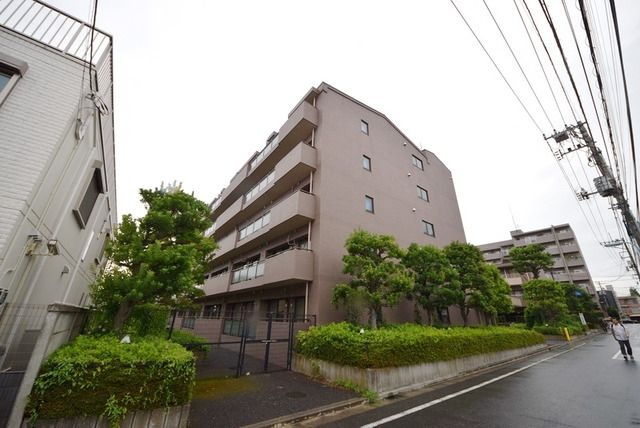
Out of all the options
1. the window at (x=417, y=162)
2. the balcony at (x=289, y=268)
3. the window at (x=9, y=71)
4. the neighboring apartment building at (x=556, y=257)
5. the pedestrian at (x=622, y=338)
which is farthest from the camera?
the neighboring apartment building at (x=556, y=257)

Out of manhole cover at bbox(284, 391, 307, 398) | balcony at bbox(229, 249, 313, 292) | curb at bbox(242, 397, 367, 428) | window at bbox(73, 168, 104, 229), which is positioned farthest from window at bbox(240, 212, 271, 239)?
curb at bbox(242, 397, 367, 428)

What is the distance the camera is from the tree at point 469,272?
11961 millimetres

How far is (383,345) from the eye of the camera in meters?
6.92

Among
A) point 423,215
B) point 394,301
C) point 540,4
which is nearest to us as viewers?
point 540,4

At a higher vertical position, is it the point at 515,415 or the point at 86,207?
the point at 86,207

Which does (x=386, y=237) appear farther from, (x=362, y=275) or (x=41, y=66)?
(x=41, y=66)

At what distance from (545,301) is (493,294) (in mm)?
14608

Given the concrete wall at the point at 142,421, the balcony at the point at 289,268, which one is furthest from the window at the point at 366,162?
the concrete wall at the point at 142,421

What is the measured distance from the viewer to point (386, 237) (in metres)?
10.0

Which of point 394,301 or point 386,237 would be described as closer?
point 394,301

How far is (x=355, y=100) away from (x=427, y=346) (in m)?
14.0

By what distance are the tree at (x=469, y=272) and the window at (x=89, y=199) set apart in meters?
14.5

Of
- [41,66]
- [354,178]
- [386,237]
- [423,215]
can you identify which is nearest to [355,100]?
[354,178]

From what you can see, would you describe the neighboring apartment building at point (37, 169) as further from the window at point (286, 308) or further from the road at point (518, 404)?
the window at point (286, 308)
